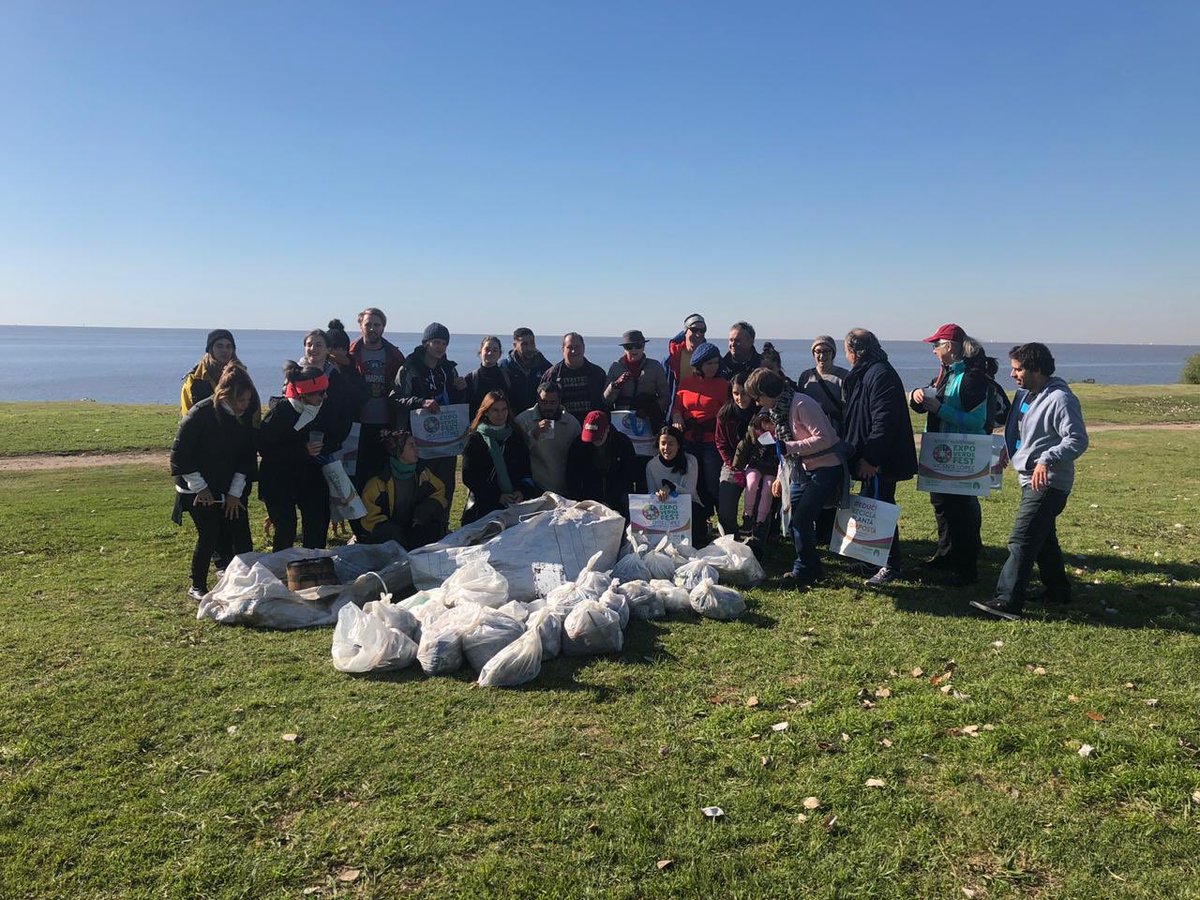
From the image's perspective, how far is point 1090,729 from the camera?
4.34 metres

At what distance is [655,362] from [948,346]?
312 centimetres

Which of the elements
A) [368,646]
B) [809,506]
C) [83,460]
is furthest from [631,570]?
[83,460]

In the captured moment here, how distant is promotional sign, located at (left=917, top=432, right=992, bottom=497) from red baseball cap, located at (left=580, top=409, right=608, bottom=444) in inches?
122

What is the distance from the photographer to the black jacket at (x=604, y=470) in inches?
322

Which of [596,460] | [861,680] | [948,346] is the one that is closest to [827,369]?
[948,346]

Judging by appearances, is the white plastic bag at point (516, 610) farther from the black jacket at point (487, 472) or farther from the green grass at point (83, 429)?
the green grass at point (83, 429)

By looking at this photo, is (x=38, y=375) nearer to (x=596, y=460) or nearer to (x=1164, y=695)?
(x=596, y=460)

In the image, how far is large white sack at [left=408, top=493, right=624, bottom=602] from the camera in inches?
267

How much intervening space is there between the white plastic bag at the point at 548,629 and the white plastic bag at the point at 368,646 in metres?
0.88

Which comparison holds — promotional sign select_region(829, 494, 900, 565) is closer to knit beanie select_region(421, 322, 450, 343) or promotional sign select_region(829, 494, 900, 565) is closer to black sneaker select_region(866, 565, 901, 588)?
black sneaker select_region(866, 565, 901, 588)

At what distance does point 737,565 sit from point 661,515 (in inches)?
37.1

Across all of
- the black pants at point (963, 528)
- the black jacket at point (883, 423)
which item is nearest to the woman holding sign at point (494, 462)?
the black jacket at point (883, 423)

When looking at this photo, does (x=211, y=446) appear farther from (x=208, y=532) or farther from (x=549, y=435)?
(x=549, y=435)

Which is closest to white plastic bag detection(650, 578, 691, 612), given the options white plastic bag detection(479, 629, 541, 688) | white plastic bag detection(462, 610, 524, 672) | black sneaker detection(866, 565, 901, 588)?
white plastic bag detection(462, 610, 524, 672)
